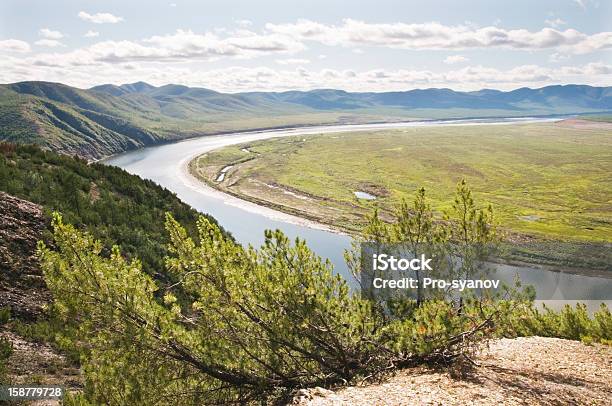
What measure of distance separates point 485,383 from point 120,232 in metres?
24.1

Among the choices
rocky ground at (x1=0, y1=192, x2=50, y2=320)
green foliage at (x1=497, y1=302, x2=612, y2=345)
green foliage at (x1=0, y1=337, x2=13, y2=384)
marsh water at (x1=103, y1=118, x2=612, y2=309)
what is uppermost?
rocky ground at (x1=0, y1=192, x2=50, y2=320)

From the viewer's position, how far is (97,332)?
1125 centimetres

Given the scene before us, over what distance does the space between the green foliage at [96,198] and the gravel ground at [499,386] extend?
18.6m

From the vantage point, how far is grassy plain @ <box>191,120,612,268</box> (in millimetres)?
68312

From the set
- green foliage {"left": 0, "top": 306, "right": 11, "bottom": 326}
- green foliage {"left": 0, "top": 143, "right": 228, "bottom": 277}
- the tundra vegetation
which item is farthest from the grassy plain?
the tundra vegetation

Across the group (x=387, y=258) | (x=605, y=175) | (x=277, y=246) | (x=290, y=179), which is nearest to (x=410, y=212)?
(x=387, y=258)

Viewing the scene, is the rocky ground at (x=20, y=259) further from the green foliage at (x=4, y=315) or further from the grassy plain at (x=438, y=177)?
the grassy plain at (x=438, y=177)

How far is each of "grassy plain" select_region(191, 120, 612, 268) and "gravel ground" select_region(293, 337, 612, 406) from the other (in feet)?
157

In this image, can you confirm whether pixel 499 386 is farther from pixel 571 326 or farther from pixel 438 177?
pixel 438 177

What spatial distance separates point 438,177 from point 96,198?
84006 millimetres

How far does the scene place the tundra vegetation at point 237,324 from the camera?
36.7ft

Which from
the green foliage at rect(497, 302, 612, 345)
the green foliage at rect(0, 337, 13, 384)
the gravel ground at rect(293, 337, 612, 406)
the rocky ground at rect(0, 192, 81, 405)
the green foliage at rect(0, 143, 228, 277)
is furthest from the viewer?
the green foliage at rect(0, 143, 228, 277)

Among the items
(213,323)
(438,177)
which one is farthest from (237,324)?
(438,177)

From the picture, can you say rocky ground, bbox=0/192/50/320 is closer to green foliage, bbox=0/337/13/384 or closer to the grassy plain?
green foliage, bbox=0/337/13/384
